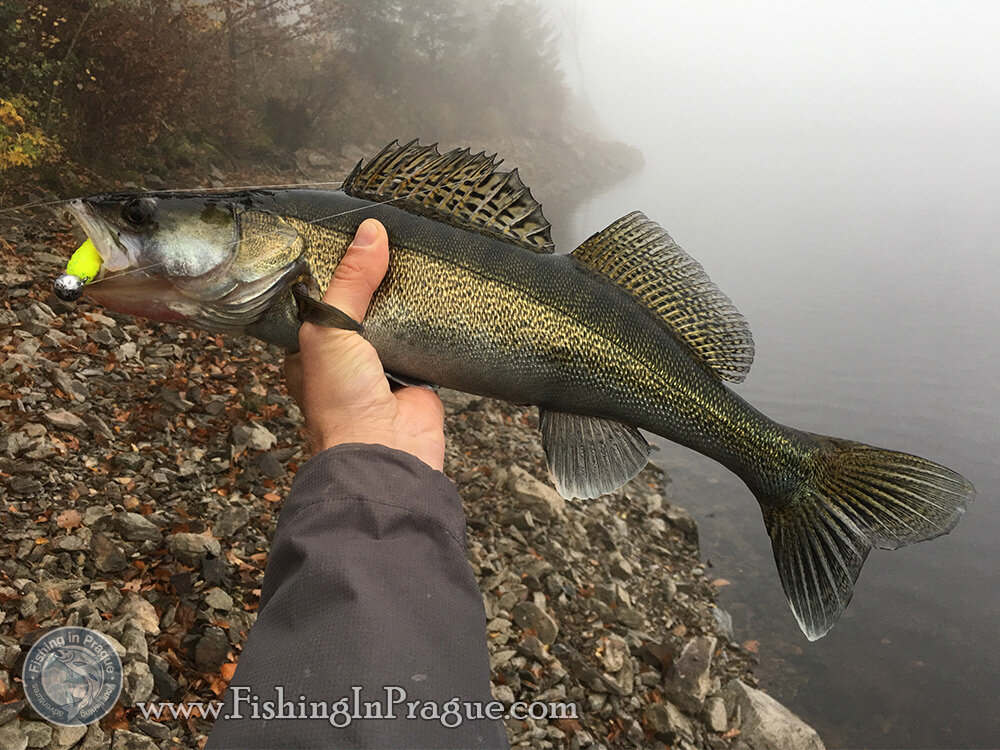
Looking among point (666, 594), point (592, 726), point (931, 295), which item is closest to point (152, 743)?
point (592, 726)

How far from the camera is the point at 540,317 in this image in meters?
2.40

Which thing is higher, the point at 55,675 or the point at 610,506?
the point at 55,675

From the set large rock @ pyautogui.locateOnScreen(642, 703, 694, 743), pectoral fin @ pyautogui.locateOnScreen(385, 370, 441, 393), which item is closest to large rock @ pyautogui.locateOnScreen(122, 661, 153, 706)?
pectoral fin @ pyautogui.locateOnScreen(385, 370, 441, 393)

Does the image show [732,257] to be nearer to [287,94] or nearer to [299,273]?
[287,94]

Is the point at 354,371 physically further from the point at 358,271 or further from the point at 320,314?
the point at 358,271

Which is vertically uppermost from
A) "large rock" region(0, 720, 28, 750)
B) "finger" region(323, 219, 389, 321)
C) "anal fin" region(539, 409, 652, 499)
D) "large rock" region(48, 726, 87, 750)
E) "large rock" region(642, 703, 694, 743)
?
"finger" region(323, 219, 389, 321)

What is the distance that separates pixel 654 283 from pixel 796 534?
116cm

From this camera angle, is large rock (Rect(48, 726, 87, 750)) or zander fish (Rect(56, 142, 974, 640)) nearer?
zander fish (Rect(56, 142, 974, 640))

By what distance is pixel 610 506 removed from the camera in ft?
26.0

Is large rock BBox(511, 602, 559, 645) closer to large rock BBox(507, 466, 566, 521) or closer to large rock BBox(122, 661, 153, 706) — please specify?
large rock BBox(507, 466, 566, 521)

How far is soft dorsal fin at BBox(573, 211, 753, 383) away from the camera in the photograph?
255cm

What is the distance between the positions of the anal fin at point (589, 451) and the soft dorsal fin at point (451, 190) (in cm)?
76

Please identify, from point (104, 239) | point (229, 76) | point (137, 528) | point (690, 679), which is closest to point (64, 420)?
point (137, 528)

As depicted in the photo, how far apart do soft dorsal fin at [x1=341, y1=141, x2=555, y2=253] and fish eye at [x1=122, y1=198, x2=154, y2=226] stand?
683 mm
